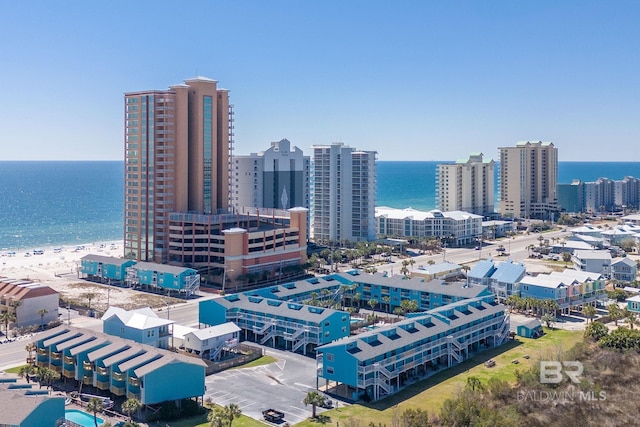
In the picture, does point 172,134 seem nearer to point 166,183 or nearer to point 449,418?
point 166,183

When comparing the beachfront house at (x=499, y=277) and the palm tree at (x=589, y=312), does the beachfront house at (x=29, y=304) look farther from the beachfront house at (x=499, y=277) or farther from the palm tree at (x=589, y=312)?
the palm tree at (x=589, y=312)

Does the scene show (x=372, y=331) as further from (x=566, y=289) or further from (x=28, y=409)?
(x=566, y=289)

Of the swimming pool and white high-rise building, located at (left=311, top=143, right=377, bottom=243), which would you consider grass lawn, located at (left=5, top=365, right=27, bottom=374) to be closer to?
the swimming pool

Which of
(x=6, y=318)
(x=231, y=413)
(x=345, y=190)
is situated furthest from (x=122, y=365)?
(x=345, y=190)

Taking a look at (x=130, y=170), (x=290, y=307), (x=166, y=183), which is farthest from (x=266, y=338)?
(x=130, y=170)

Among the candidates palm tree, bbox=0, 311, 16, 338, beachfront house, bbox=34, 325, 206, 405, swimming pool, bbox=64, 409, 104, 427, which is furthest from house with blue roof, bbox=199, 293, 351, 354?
swimming pool, bbox=64, 409, 104, 427

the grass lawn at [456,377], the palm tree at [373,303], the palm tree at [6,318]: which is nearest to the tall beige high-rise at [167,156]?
the palm tree at [6,318]

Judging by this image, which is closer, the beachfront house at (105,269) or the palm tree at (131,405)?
the palm tree at (131,405)
